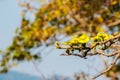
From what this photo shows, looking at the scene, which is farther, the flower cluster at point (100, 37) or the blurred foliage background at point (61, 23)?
the blurred foliage background at point (61, 23)

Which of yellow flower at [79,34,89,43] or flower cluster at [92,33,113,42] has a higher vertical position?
yellow flower at [79,34,89,43]

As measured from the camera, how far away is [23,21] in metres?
16.9

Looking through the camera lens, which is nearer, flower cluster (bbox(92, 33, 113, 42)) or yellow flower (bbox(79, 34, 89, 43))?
yellow flower (bbox(79, 34, 89, 43))

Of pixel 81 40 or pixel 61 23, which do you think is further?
pixel 61 23

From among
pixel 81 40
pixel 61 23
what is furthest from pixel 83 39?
pixel 61 23

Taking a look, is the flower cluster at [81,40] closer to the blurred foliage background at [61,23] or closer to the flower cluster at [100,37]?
the flower cluster at [100,37]

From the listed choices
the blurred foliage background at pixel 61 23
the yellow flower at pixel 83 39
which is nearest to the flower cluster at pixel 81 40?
the yellow flower at pixel 83 39

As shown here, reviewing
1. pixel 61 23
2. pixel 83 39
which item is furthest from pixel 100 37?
pixel 61 23

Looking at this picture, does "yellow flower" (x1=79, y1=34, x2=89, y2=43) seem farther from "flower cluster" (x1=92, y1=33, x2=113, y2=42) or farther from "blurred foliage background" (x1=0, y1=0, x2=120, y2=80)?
"blurred foliage background" (x1=0, y1=0, x2=120, y2=80)

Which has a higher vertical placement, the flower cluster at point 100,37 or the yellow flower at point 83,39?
the yellow flower at point 83,39

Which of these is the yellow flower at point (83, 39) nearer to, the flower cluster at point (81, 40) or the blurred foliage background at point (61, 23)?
the flower cluster at point (81, 40)

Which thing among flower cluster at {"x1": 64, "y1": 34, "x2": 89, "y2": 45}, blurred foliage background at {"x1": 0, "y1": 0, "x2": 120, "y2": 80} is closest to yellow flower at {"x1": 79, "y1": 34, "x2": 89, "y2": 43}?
flower cluster at {"x1": 64, "y1": 34, "x2": 89, "y2": 45}

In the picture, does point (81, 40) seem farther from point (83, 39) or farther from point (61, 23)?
point (61, 23)

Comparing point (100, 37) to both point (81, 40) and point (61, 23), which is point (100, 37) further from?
point (61, 23)
